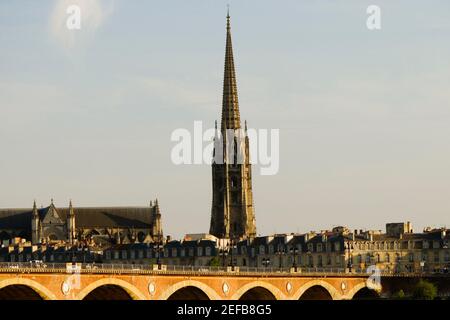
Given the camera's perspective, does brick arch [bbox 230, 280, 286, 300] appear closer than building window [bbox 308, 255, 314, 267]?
Yes

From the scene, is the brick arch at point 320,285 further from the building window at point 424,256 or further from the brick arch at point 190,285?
the building window at point 424,256

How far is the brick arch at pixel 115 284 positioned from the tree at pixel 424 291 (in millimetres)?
38944

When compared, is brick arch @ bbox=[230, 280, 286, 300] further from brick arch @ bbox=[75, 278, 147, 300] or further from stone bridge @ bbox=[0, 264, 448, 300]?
brick arch @ bbox=[75, 278, 147, 300]

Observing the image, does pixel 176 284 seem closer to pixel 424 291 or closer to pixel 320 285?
pixel 320 285

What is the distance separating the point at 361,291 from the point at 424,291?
23.0 ft

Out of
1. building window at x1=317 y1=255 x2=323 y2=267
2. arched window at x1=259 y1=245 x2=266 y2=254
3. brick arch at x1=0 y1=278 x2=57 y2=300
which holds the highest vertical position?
arched window at x1=259 y1=245 x2=266 y2=254

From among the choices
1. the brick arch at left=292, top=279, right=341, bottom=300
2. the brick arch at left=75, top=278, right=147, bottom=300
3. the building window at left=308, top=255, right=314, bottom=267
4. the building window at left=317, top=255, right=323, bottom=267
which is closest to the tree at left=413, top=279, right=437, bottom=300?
the brick arch at left=292, top=279, right=341, bottom=300

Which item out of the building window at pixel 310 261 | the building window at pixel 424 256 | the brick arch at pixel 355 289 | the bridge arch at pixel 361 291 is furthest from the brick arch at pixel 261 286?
the building window at pixel 424 256

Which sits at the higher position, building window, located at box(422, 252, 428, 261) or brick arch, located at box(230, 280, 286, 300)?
building window, located at box(422, 252, 428, 261)

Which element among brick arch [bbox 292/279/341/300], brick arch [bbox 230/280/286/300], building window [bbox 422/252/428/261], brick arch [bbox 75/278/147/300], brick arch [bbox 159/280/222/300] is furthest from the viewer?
building window [bbox 422/252/428/261]

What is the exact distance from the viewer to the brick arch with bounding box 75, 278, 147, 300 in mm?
97688
